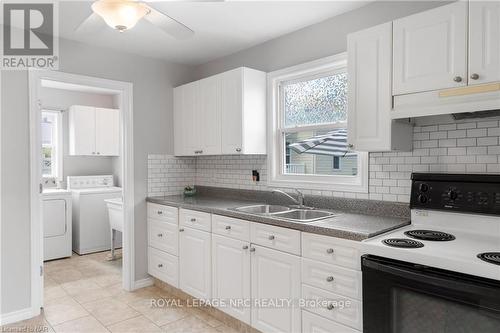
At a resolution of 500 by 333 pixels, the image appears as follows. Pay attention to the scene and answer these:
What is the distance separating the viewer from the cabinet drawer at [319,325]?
1899mm

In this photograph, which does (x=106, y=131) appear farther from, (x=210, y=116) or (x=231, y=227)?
(x=231, y=227)

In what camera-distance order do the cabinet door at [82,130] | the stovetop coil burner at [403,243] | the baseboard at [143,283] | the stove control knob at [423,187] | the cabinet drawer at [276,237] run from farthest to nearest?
the cabinet door at [82,130], the baseboard at [143,283], the cabinet drawer at [276,237], the stove control knob at [423,187], the stovetop coil burner at [403,243]

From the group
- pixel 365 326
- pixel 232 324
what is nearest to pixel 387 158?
pixel 365 326

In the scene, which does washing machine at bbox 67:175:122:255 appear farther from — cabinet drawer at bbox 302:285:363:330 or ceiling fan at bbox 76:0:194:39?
cabinet drawer at bbox 302:285:363:330

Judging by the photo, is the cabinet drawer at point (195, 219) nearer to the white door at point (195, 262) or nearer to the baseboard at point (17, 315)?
the white door at point (195, 262)

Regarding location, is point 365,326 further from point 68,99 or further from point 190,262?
point 68,99

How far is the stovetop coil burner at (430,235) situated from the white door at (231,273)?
1083 mm

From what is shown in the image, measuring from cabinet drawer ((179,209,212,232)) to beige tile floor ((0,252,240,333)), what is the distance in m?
0.74

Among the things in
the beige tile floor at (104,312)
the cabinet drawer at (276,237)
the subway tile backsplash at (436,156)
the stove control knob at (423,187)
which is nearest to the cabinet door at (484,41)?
the subway tile backsplash at (436,156)

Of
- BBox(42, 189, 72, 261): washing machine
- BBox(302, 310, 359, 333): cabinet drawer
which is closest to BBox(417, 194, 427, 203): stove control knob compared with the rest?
BBox(302, 310, 359, 333): cabinet drawer

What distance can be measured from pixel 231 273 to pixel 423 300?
1421 mm

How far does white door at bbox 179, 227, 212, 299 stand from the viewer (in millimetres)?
2785

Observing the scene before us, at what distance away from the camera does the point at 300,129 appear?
298cm

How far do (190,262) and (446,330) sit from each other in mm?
2050
